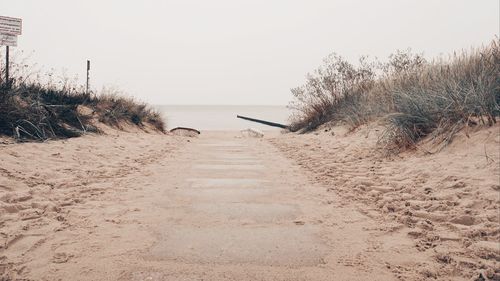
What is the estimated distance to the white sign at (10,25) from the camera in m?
8.35

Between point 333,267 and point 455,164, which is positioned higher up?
point 455,164

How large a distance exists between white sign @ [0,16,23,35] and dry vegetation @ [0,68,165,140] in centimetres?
111

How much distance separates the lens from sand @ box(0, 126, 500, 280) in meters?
2.18

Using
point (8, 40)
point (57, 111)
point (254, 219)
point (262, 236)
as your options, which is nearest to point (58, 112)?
point (57, 111)

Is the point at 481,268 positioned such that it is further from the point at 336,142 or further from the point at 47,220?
the point at 336,142

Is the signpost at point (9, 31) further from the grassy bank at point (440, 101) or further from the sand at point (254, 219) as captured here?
the grassy bank at point (440, 101)

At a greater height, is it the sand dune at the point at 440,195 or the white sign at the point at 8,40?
the white sign at the point at 8,40

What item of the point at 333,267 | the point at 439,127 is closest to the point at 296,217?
the point at 333,267

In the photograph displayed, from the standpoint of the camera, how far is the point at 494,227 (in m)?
2.54

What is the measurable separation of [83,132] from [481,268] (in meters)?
8.18

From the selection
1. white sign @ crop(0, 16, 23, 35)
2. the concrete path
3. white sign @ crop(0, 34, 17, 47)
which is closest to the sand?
the concrete path

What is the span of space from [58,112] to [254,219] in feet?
23.7

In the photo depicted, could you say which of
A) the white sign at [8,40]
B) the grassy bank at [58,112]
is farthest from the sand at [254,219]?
the white sign at [8,40]

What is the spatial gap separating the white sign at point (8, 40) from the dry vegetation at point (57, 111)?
872 millimetres
